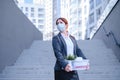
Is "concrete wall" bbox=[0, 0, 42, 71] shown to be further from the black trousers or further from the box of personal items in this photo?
the box of personal items

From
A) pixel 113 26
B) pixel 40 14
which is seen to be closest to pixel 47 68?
pixel 113 26

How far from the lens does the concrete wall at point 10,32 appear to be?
8.62 metres

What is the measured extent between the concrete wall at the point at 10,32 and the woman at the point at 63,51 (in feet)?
16.3

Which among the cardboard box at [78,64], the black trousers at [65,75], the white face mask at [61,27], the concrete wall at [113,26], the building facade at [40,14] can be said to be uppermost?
the white face mask at [61,27]

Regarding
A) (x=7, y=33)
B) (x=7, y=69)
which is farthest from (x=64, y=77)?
(x=7, y=33)

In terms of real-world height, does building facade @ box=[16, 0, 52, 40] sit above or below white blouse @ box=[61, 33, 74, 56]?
below

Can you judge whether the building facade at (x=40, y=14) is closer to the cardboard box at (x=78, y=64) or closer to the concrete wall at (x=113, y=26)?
the concrete wall at (x=113, y=26)

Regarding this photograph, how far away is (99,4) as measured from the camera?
143ft

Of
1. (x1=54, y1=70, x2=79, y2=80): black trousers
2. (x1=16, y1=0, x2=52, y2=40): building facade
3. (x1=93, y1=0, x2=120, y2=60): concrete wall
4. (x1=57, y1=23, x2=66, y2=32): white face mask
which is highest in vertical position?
(x1=57, y1=23, x2=66, y2=32): white face mask

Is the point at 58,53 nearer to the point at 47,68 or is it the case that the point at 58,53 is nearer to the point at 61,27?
the point at 61,27

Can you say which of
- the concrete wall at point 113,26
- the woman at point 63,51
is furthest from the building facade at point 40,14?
the woman at point 63,51

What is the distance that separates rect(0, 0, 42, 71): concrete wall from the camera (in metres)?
8.62

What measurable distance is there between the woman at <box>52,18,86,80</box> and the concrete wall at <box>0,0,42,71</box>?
4973mm

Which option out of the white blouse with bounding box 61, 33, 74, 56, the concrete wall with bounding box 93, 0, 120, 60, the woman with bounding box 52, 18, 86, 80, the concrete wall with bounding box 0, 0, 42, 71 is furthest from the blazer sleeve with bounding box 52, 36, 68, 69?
the concrete wall with bounding box 93, 0, 120, 60
